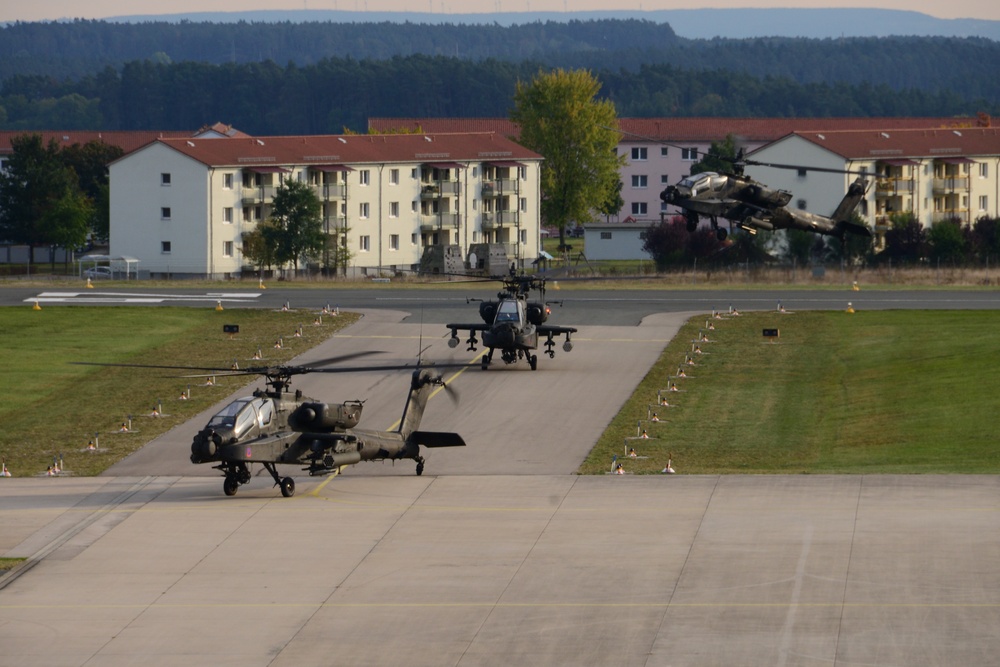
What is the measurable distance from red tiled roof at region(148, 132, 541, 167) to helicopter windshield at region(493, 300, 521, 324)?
6403 centimetres

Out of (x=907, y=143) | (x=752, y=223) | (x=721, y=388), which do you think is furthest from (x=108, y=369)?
(x=907, y=143)

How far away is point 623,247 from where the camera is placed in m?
147

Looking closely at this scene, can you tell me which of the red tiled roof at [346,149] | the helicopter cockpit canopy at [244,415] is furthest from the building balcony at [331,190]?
the helicopter cockpit canopy at [244,415]

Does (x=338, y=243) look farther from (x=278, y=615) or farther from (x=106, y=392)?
(x=278, y=615)

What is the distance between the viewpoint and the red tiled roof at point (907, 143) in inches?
4835

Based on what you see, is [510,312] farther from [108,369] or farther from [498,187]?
[498,187]

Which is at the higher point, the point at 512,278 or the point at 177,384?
the point at 512,278

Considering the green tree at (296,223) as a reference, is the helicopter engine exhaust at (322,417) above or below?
below

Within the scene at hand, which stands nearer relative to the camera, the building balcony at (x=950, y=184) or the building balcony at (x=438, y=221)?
the building balcony at (x=950, y=184)

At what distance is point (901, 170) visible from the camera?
429ft

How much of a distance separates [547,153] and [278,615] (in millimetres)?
136122

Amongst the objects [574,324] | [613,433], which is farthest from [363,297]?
[613,433]

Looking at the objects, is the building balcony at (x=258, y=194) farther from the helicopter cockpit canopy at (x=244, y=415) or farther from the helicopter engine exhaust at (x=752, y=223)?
the helicopter cockpit canopy at (x=244, y=415)

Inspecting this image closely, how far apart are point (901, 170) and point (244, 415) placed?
335 feet
